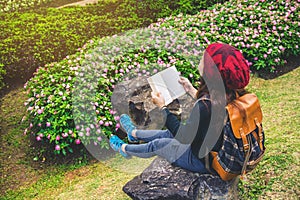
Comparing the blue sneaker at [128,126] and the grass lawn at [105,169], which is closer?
the grass lawn at [105,169]

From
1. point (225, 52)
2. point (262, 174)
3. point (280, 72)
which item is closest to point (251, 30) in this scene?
point (280, 72)

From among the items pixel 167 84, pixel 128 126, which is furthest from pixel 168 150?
pixel 128 126

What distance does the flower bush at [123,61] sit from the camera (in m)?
4.32

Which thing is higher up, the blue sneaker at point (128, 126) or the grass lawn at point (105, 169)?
the blue sneaker at point (128, 126)

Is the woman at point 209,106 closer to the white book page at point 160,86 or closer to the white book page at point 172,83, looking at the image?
the white book page at point 160,86

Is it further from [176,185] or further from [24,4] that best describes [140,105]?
[24,4]

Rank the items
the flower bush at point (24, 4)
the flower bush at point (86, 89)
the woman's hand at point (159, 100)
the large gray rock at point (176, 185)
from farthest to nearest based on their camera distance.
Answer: the flower bush at point (24, 4), the flower bush at point (86, 89), the woman's hand at point (159, 100), the large gray rock at point (176, 185)

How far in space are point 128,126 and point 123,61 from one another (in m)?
1.11

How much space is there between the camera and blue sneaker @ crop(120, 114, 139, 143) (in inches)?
154

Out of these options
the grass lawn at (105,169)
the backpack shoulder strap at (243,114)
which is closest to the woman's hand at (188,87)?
the backpack shoulder strap at (243,114)

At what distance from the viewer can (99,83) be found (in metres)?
4.52

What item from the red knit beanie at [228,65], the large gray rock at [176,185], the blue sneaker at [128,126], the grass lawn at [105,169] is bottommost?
the grass lawn at [105,169]

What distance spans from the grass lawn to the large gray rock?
16.6 inches

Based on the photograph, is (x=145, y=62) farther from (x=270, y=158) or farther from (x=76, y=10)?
(x=76, y=10)
